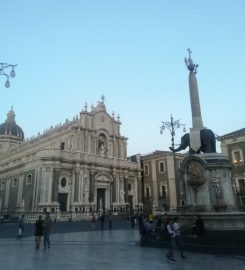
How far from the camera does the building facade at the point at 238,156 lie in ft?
119

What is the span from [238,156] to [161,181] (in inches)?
640

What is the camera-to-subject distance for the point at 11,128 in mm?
74938

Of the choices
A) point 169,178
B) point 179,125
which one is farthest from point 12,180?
point 179,125

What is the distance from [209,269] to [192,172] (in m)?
6.98

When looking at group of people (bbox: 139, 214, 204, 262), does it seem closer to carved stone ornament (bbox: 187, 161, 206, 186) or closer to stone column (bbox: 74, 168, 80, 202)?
carved stone ornament (bbox: 187, 161, 206, 186)

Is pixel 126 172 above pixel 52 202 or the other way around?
above

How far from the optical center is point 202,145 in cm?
1584

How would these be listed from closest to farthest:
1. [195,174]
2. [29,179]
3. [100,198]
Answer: [195,174], [29,179], [100,198]

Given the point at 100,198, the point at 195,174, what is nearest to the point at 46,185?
the point at 100,198

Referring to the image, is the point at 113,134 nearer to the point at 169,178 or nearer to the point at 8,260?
the point at 169,178

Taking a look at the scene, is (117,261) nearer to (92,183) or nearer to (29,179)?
(92,183)

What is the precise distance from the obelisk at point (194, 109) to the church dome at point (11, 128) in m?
63.7

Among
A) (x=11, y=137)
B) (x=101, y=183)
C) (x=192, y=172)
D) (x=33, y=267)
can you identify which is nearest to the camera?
(x=33, y=267)

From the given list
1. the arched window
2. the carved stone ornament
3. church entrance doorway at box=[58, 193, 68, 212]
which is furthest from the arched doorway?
the carved stone ornament
